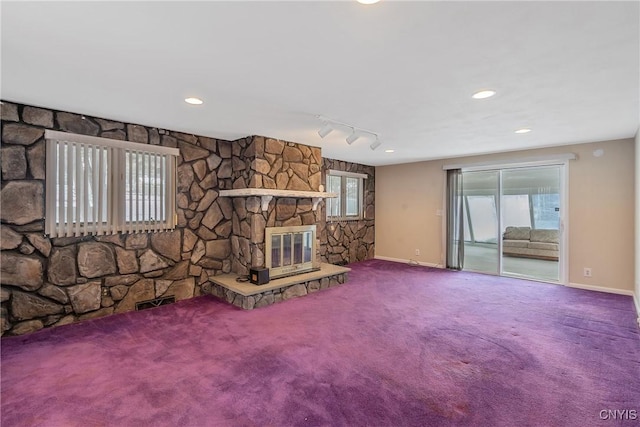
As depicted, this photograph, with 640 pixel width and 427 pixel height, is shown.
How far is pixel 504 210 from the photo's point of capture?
19.2ft

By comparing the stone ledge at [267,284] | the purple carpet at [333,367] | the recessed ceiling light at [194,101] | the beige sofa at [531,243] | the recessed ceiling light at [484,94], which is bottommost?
the purple carpet at [333,367]

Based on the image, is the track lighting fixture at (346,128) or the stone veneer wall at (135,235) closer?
the stone veneer wall at (135,235)

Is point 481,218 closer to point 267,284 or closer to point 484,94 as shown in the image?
point 484,94

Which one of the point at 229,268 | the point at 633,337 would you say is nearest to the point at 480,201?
the point at 633,337

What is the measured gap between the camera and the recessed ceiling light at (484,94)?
8.73 ft

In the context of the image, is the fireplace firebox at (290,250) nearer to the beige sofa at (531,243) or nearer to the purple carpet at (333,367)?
the purple carpet at (333,367)

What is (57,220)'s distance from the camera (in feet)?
10.6

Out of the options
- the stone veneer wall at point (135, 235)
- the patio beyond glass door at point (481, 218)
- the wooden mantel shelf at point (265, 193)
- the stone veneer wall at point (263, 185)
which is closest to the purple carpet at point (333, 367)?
the stone veneer wall at point (135, 235)

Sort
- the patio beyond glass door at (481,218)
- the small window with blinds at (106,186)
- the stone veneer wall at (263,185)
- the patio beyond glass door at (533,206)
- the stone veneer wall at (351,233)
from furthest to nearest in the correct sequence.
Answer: the stone veneer wall at (351,233) < the patio beyond glass door at (481,218) < the patio beyond glass door at (533,206) < the stone veneer wall at (263,185) < the small window with blinds at (106,186)

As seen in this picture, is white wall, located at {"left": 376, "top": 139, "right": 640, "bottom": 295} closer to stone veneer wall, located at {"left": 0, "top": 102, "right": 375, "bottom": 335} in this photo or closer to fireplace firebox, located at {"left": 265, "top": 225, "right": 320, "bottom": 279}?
fireplace firebox, located at {"left": 265, "top": 225, "right": 320, "bottom": 279}

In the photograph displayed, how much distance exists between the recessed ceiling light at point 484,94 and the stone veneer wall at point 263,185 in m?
2.69

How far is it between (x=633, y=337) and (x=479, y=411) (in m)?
2.36

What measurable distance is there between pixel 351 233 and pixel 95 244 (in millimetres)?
4756

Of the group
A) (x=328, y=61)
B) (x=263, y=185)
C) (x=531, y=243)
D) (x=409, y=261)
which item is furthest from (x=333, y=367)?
(x=531, y=243)
